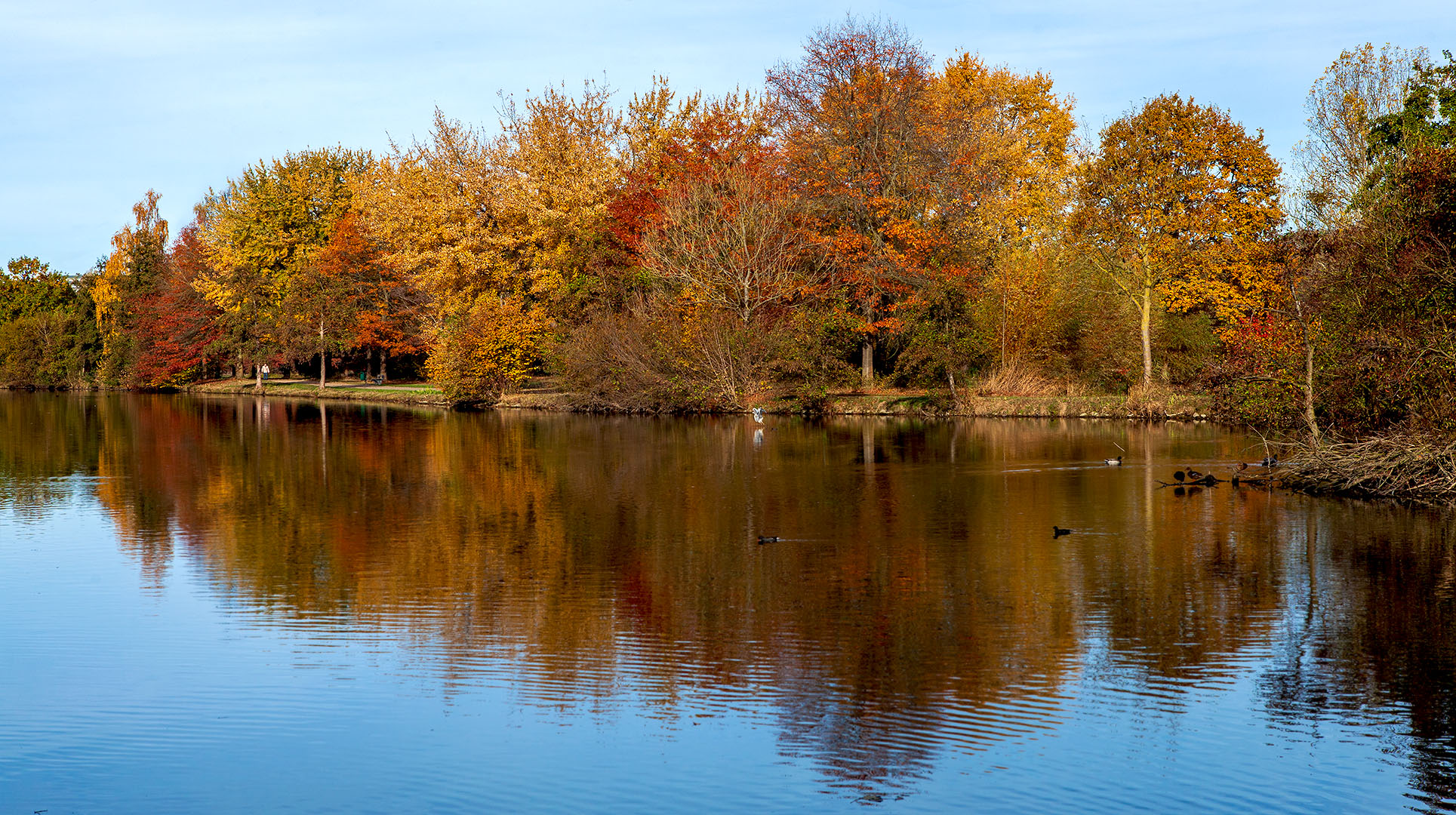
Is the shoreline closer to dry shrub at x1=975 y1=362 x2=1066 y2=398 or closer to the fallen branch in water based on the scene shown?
dry shrub at x1=975 y1=362 x2=1066 y2=398

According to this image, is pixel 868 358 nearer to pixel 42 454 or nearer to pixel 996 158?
pixel 996 158

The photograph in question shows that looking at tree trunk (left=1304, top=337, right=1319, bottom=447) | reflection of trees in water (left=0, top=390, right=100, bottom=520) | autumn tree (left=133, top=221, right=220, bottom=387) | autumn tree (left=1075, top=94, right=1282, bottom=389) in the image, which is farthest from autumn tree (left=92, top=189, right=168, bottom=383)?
tree trunk (left=1304, top=337, right=1319, bottom=447)

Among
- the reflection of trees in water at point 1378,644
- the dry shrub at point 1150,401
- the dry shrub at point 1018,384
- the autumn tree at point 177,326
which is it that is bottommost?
the reflection of trees in water at point 1378,644

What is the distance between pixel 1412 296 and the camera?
712 inches

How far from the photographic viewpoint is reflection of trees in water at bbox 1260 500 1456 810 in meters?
8.03

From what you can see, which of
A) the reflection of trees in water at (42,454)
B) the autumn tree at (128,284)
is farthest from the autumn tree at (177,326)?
the reflection of trees in water at (42,454)

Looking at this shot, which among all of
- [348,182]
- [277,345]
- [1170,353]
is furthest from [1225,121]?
[277,345]

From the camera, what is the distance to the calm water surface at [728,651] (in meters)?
7.27

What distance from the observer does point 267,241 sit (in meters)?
63.5

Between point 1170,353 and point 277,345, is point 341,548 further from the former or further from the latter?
point 277,345

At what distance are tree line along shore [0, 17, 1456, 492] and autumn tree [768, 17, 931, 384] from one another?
0.11 m

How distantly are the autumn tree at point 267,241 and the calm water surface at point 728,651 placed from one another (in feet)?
148

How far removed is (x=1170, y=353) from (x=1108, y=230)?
4.71 metres

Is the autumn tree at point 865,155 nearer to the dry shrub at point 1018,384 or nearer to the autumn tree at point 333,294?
the dry shrub at point 1018,384
